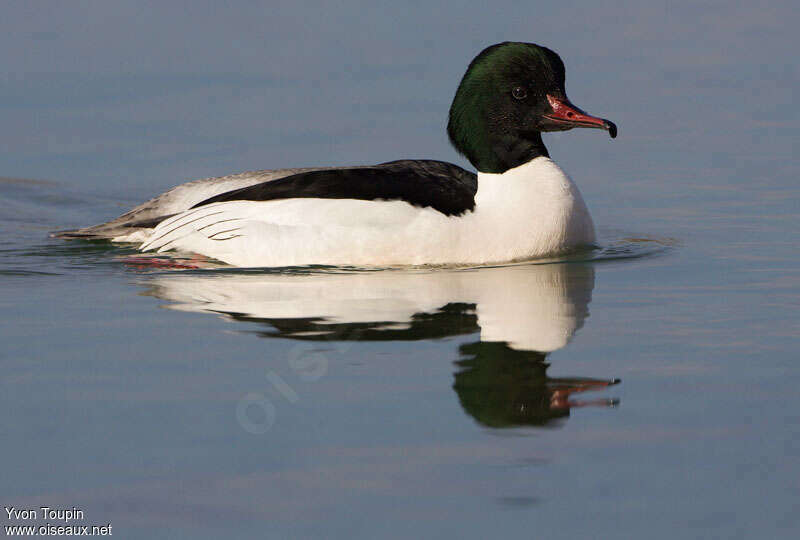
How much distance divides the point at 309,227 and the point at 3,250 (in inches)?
114

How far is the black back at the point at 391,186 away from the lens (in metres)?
9.01

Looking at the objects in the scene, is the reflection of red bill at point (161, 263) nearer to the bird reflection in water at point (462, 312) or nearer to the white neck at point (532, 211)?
the bird reflection in water at point (462, 312)

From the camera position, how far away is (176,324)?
709 centimetres

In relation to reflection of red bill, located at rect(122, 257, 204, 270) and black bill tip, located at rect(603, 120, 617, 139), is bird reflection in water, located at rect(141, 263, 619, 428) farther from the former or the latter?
black bill tip, located at rect(603, 120, 617, 139)

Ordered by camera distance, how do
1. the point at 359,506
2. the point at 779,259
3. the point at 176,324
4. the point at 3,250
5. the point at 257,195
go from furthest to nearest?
the point at 3,250
the point at 257,195
the point at 779,259
the point at 176,324
the point at 359,506

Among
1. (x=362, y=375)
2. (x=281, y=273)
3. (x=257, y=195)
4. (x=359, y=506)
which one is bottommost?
(x=359, y=506)

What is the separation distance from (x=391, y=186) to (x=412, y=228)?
39cm

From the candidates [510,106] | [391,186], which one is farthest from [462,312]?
[510,106]

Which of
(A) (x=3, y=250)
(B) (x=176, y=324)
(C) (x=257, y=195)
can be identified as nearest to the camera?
(B) (x=176, y=324)

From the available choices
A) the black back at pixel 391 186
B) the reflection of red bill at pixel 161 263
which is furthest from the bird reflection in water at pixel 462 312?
the black back at pixel 391 186

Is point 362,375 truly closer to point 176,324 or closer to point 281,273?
point 176,324

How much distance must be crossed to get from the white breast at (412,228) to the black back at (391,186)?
0.06m

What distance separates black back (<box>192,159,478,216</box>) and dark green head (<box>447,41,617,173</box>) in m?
0.28

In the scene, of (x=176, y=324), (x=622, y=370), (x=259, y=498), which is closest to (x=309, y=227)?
(x=176, y=324)
